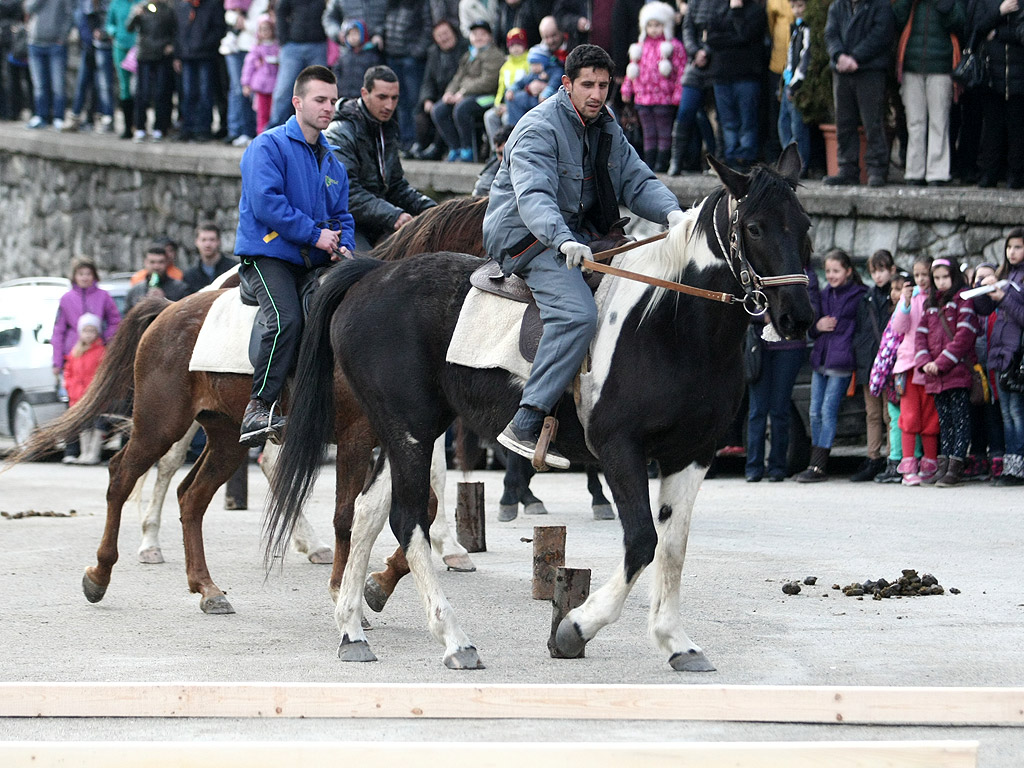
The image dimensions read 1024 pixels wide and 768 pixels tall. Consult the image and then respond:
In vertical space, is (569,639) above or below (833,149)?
below

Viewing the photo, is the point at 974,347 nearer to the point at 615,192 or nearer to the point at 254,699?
the point at 615,192

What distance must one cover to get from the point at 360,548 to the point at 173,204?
18.4 metres

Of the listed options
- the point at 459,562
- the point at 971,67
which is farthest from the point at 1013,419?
the point at 459,562

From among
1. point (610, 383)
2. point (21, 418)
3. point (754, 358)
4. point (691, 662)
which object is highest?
point (610, 383)

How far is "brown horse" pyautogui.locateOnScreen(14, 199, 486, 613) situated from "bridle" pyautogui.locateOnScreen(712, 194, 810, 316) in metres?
2.51

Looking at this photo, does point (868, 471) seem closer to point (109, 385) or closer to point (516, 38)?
point (516, 38)

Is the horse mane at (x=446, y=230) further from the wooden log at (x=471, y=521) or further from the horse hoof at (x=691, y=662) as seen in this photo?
the horse hoof at (x=691, y=662)

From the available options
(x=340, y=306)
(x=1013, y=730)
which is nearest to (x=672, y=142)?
(x=340, y=306)

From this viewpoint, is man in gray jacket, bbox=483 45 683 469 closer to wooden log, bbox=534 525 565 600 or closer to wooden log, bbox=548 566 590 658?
wooden log, bbox=548 566 590 658

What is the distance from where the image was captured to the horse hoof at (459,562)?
975 cm

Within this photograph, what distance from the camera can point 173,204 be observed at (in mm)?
24891

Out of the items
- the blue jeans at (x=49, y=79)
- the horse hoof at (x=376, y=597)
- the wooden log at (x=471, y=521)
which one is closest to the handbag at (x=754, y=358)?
the wooden log at (x=471, y=521)

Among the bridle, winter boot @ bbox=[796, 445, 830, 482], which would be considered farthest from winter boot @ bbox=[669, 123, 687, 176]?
the bridle

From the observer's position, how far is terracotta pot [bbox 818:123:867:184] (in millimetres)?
16172
